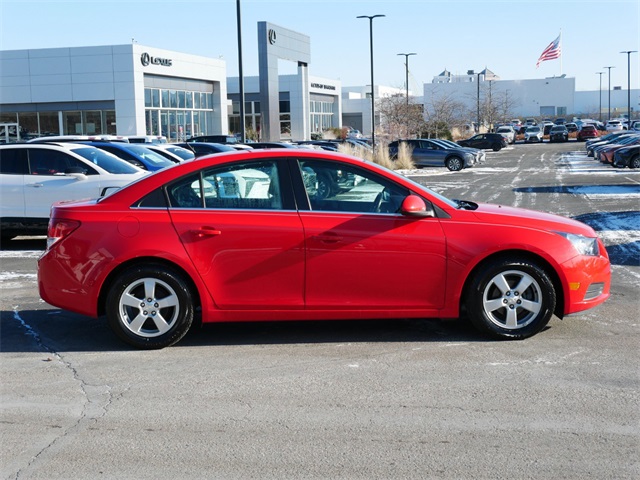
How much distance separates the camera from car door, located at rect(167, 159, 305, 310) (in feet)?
21.7

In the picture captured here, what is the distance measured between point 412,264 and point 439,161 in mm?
32593

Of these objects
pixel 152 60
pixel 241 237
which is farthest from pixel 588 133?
pixel 241 237

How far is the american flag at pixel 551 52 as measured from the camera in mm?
75250

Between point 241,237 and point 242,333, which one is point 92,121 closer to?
point 242,333

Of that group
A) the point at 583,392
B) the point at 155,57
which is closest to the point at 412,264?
the point at 583,392

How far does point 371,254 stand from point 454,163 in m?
32.2

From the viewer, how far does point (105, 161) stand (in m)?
13.6

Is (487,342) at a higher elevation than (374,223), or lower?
lower

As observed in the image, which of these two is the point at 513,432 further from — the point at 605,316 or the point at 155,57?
the point at 155,57

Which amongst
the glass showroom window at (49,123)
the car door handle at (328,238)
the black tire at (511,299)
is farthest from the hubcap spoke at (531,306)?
the glass showroom window at (49,123)

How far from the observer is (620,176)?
2888 centimetres

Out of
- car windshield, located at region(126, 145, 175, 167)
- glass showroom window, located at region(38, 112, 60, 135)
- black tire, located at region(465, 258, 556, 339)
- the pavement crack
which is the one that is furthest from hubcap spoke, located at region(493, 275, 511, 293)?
glass showroom window, located at region(38, 112, 60, 135)

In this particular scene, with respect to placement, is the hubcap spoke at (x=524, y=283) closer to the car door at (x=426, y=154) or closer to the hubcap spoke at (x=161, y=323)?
the hubcap spoke at (x=161, y=323)

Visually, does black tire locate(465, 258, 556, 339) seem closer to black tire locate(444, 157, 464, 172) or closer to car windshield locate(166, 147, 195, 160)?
car windshield locate(166, 147, 195, 160)
